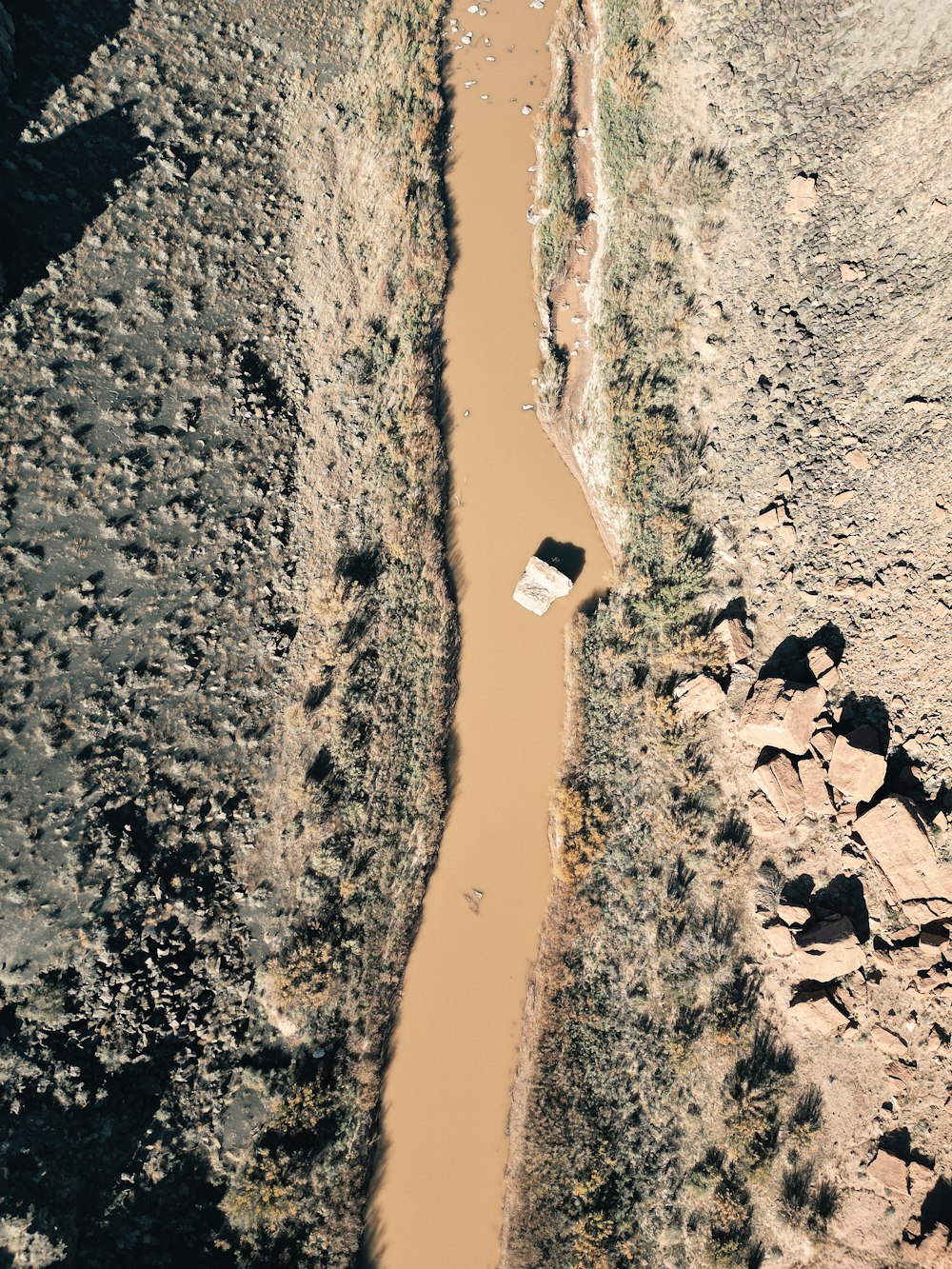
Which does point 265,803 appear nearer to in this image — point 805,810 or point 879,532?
point 805,810

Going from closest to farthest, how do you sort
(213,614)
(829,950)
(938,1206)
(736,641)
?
1. (938,1206)
2. (829,950)
3. (736,641)
4. (213,614)

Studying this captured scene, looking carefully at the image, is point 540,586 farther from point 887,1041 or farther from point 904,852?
point 887,1041

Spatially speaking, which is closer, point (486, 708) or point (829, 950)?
point (829, 950)

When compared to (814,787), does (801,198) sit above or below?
above

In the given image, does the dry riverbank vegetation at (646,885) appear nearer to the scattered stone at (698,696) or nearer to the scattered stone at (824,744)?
the scattered stone at (698,696)

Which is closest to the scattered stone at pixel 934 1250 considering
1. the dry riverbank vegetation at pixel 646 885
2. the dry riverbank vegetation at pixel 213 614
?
the dry riverbank vegetation at pixel 646 885

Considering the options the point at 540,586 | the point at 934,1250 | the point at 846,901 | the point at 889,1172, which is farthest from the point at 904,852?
the point at 540,586
